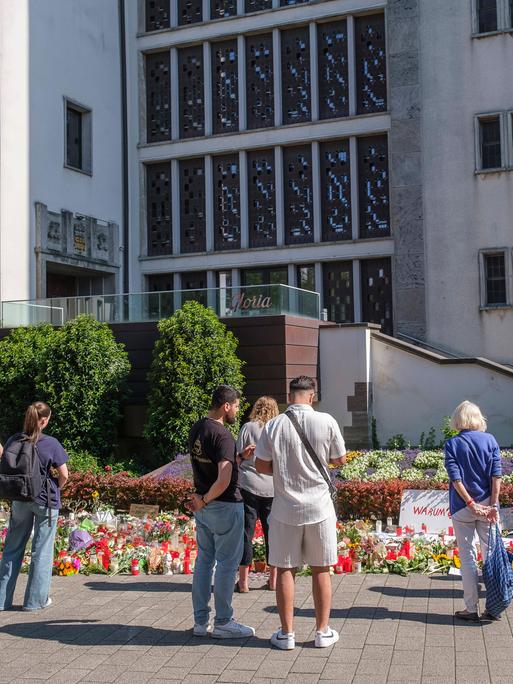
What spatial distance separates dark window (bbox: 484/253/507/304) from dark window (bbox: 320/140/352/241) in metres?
4.19

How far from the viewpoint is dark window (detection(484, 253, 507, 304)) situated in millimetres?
24656

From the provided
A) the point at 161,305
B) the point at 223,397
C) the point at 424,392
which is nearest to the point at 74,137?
the point at 161,305

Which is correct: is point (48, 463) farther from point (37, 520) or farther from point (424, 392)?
point (424, 392)

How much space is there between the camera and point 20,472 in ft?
27.3

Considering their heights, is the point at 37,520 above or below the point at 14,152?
below

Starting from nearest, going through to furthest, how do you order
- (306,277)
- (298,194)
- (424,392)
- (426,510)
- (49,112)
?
(426,510) < (424,392) < (49,112) < (306,277) < (298,194)

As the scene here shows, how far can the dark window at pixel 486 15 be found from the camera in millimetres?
24734

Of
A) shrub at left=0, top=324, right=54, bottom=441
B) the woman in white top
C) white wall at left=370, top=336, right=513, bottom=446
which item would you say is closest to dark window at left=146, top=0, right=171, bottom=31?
shrub at left=0, top=324, right=54, bottom=441

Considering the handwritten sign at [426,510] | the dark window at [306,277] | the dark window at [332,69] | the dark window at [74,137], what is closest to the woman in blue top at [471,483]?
the handwritten sign at [426,510]

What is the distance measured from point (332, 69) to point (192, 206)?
601 centimetres

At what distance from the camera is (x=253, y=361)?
19328mm

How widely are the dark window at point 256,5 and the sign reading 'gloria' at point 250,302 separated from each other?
1234cm

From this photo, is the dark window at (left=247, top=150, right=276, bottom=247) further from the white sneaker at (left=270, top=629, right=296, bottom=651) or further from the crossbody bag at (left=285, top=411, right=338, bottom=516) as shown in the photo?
the white sneaker at (left=270, top=629, right=296, bottom=651)

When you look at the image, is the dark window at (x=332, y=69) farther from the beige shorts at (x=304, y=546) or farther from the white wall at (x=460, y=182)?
the beige shorts at (x=304, y=546)
